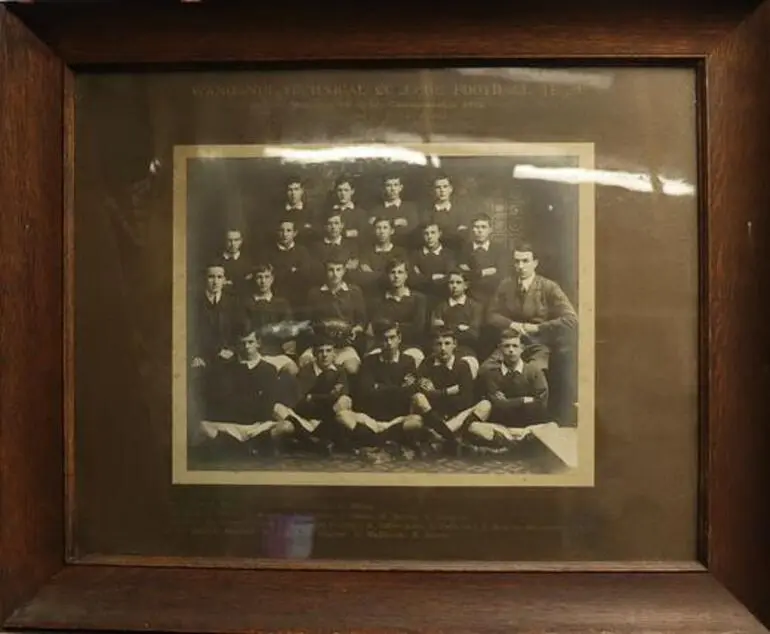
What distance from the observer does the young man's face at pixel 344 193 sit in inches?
17.5

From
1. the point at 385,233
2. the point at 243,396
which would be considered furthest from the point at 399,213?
the point at 243,396

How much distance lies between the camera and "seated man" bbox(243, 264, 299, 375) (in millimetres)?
446

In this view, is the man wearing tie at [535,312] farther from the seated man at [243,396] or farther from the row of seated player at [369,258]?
the seated man at [243,396]

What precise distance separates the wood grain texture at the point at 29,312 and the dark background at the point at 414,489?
1 cm

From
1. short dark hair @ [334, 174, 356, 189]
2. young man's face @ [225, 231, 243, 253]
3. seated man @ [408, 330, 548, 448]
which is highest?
short dark hair @ [334, 174, 356, 189]

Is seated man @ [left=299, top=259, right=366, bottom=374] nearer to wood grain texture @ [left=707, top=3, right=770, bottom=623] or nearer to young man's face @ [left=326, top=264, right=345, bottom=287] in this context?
young man's face @ [left=326, top=264, right=345, bottom=287]

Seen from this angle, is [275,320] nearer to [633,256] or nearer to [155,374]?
[155,374]

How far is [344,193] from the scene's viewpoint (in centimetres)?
44

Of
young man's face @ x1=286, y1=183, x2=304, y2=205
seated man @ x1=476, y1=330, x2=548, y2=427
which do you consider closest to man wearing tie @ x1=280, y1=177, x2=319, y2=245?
young man's face @ x1=286, y1=183, x2=304, y2=205

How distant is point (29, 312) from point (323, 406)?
0.50 feet

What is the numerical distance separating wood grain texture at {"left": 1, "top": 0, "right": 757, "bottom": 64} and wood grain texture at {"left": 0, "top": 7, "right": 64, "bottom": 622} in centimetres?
3

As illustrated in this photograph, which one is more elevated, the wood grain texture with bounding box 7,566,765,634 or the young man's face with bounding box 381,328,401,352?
the young man's face with bounding box 381,328,401,352

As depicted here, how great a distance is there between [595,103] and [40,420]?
0.31m

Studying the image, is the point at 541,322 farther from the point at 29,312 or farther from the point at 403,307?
the point at 29,312
